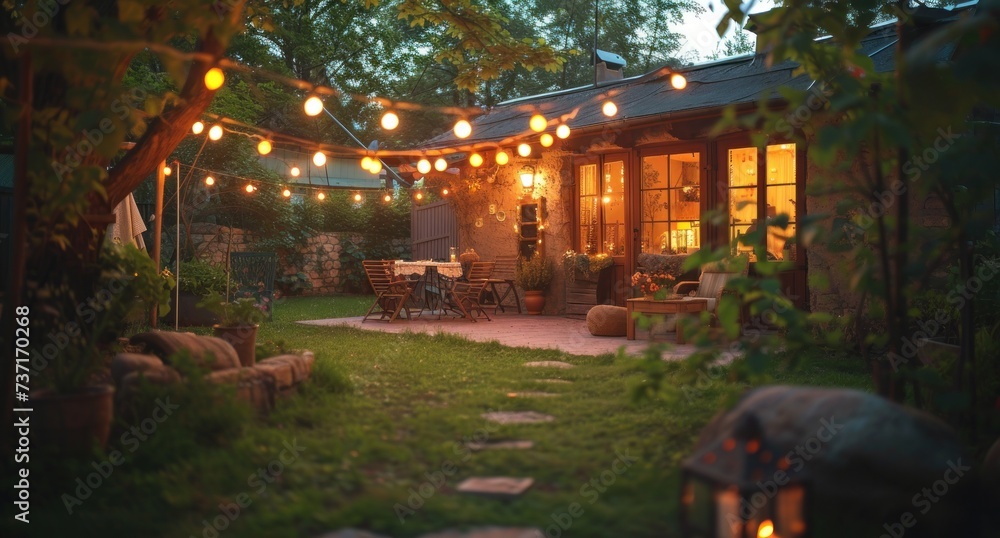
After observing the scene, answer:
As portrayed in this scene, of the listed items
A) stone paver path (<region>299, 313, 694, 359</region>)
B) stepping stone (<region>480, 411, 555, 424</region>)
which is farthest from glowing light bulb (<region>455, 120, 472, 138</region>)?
stepping stone (<region>480, 411, 555, 424</region>)

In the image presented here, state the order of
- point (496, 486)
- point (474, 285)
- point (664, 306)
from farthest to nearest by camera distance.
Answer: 1. point (474, 285)
2. point (664, 306)
3. point (496, 486)

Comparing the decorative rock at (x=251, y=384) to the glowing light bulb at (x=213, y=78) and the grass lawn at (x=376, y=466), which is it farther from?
the glowing light bulb at (x=213, y=78)

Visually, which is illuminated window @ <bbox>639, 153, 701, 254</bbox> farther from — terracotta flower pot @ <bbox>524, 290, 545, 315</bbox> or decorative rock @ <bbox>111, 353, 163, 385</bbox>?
decorative rock @ <bbox>111, 353, 163, 385</bbox>

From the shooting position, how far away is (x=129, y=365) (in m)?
3.79

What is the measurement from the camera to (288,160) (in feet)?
64.7

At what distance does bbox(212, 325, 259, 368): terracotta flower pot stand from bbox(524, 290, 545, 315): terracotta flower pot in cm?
712

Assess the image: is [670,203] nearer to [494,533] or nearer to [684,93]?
[684,93]

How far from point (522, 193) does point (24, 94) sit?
9251mm

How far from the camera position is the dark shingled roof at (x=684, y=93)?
879 centimetres

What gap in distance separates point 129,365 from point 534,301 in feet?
27.6

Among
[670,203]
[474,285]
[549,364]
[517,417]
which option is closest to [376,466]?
[517,417]

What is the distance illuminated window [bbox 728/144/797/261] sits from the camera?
9133 millimetres

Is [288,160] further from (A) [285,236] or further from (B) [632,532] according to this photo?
(B) [632,532]

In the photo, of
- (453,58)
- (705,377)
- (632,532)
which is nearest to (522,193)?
(453,58)
